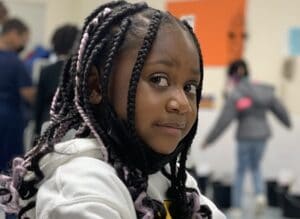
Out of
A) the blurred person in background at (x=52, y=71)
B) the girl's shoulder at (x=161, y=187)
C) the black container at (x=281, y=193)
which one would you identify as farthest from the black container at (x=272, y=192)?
the girl's shoulder at (x=161, y=187)

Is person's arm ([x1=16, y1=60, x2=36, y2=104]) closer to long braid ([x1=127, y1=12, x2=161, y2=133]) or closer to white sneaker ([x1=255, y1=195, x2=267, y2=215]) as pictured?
long braid ([x1=127, y1=12, x2=161, y2=133])

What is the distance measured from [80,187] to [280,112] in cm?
422

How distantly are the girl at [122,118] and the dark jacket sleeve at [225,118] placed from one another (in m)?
3.90

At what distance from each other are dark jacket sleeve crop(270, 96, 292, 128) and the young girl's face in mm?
3995

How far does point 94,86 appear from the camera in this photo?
2.69ft

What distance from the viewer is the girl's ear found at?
81 centimetres

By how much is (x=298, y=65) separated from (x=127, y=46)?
4653 millimetres

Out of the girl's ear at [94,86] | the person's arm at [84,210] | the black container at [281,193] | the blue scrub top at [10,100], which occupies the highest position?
the girl's ear at [94,86]

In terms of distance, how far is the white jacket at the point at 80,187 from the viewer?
69 centimetres

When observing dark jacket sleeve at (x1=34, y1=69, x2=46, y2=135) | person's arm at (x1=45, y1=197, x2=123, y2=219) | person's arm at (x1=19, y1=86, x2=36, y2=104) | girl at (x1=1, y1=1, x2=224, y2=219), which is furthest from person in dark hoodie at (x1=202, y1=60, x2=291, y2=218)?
person's arm at (x1=45, y1=197, x2=123, y2=219)

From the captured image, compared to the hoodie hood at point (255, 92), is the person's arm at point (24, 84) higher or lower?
higher

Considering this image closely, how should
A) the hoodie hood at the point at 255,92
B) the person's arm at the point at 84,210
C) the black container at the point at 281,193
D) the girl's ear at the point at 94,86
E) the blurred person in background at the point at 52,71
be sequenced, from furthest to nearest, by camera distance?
the black container at the point at 281,193
the hoodie hood at the point at 255,92
the blurred person in background at the point at 52,71
the girl's ear at the point at 94,86
the person's arm at the point at 84,210

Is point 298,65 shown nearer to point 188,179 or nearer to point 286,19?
point 286,19

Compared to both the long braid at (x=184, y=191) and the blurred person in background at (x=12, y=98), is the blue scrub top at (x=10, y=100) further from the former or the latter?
the long braid at (x=184, y=191)
